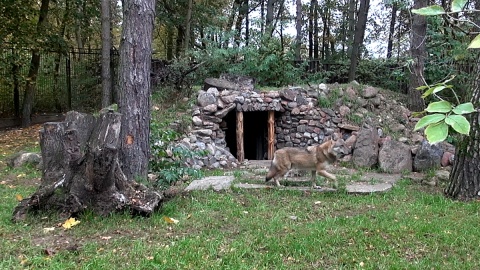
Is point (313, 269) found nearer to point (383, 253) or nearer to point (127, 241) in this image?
point (383, 253)

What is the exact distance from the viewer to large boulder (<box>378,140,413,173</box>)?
29.1 feet

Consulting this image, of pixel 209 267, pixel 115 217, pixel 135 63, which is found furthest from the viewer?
pixel 135 63

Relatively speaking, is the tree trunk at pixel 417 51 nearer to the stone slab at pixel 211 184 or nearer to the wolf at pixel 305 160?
the wolf at pixel 305 160

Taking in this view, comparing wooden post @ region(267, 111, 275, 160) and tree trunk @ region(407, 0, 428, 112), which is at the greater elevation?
tree trunk @ region(407, 0, 428, 112)

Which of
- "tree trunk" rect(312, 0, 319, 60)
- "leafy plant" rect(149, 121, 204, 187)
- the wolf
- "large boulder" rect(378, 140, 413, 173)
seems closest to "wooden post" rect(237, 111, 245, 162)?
"large boulder" rect(378, 140, 413, 173)

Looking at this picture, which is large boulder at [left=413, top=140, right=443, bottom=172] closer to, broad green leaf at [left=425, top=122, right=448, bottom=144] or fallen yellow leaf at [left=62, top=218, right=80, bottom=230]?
fallen yellow leaf at [left=62, top=218, right=80, bottom=230]

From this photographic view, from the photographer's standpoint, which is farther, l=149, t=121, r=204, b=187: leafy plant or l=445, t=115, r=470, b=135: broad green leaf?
l=149, t=121, r=204, b=187: leafy plant

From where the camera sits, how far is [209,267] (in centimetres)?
365

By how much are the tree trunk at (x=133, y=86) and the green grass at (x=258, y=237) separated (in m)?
0.99

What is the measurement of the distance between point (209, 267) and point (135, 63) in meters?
3.54

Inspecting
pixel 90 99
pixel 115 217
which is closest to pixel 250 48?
pixel 90 99

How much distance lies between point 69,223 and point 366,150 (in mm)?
6728

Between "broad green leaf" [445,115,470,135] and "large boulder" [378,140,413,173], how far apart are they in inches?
326

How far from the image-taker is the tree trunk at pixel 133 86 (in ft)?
20.1
